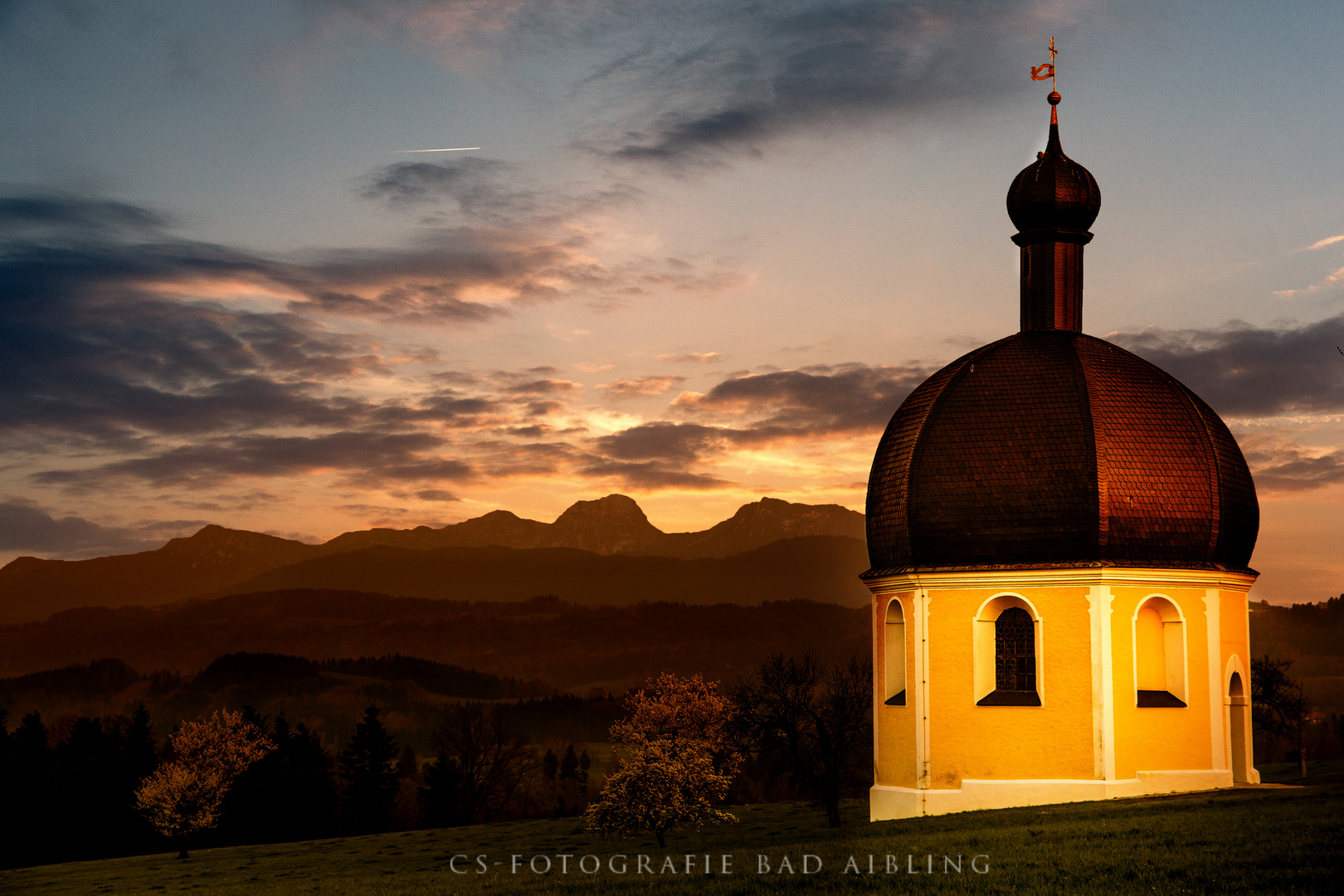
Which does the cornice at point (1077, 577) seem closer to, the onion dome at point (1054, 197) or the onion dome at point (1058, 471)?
the onion dome at point (1058, 471)

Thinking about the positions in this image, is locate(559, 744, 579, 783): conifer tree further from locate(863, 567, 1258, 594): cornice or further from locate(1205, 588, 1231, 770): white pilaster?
locate(1205, 588, 1231, 770): white pilaster

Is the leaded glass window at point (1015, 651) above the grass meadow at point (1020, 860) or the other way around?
above

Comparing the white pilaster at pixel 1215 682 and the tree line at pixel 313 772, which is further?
the tree line at pixel 313 772

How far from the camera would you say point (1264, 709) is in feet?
177

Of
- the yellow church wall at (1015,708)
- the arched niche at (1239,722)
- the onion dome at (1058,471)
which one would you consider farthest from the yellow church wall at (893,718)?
the arched niche at (1239,722)

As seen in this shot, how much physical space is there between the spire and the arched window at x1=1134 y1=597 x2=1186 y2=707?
355 inches

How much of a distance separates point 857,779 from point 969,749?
2079 centimetres

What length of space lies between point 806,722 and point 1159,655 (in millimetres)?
15037

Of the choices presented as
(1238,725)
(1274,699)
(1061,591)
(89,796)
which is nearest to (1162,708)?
(1238,725)

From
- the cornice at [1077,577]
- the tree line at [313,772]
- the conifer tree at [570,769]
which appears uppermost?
the cornice at [1077,577]

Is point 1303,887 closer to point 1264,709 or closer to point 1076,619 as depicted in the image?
point 1076,619

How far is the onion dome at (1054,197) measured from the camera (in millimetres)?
38344

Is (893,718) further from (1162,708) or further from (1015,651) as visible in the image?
(1162,708)

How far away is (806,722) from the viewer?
46.0 m
